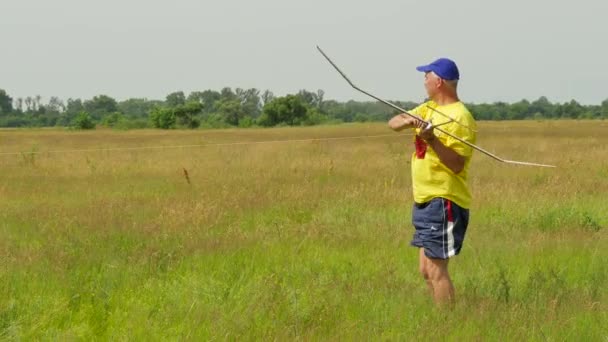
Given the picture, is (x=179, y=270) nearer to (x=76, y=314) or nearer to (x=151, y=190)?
(x=76, y=314)

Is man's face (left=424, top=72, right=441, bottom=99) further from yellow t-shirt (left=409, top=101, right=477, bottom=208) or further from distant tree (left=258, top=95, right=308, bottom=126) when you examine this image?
distant tree (left=258, top=95, right=308, bottom=126)

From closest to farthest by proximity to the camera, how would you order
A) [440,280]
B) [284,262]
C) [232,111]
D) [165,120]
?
[440,280] → [284,262] → [165,120] → [232,111]

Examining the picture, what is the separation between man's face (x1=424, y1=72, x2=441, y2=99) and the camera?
161 inches

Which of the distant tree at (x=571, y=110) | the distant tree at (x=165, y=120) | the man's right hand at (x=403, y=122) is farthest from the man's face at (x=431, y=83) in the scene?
the distant tree at (x=571, y=110)

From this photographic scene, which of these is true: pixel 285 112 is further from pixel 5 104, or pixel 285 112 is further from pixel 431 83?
pixel 431 83

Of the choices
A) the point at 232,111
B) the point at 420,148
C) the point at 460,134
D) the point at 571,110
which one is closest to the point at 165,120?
the point at 232,111

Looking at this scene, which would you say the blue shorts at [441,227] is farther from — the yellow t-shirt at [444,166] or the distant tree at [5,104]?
the distant tree at [5,104]

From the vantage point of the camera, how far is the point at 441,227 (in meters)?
4.07

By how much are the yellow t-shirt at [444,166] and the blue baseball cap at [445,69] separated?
0.17m

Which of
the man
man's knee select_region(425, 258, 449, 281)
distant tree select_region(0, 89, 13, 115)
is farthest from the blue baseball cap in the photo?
distant tree select_region(0, 89, 13, 115)

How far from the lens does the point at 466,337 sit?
374 cm

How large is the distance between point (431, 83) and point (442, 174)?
554 millimetres

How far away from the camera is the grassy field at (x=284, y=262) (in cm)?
395

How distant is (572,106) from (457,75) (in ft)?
322
